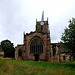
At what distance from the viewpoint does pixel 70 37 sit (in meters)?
24.2

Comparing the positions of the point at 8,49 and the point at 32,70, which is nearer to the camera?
the point at 32,70

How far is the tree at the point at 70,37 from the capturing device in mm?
23609

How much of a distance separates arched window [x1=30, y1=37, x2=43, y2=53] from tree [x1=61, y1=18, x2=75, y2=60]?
18779mm

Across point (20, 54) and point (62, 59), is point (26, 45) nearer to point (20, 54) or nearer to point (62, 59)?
point (20, 54)

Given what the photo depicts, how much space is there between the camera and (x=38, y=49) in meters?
43.4

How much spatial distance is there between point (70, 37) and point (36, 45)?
68.6ft

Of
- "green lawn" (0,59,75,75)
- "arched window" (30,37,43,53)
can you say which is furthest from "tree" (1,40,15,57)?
"green lawn" (0,59,75,75)

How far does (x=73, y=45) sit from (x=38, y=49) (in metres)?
21.3

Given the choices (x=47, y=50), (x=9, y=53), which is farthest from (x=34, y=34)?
(x=9, y=53)

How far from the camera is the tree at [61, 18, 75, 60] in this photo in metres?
23.6

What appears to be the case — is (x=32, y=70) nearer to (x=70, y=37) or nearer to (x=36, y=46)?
(x=70, y=37)

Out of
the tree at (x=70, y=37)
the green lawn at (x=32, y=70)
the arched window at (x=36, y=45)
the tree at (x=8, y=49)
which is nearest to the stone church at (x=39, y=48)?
the arched window at (x=36, y=45)

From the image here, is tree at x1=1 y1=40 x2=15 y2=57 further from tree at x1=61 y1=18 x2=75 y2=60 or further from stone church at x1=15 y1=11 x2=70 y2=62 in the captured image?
tree at x1=61 y1=18 x2=75 y2=60

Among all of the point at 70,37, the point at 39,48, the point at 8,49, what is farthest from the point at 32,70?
the point at 8,49
